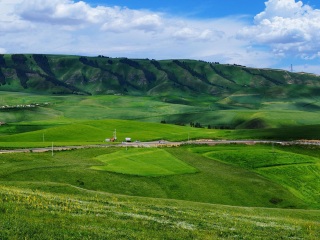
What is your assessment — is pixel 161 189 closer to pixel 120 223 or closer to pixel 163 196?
pixel 163 196

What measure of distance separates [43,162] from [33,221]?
70.3m

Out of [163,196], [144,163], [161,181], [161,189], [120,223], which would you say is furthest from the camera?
[144,163]

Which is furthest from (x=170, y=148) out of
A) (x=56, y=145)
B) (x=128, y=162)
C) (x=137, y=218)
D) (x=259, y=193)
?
(x=137, y=218)

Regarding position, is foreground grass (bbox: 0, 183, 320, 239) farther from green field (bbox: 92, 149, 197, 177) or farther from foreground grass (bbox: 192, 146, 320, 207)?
foreground grass (bbox: 192, 146, 320, 207)

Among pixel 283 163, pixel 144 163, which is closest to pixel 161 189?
pixel 144 163

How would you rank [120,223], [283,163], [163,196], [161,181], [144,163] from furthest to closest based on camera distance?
[283,163] → [144,163] → [161,181] → [163,196] → [120,223]

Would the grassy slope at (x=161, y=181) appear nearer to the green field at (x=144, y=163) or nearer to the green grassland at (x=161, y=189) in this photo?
the green grassland at (x=161, y=189)

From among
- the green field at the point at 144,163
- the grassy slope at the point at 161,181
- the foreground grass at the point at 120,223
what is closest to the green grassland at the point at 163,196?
Result: the foreground grass at the point at 120,223

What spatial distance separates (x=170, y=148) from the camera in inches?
5369

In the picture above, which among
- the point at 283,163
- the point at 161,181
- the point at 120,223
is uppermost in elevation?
the point at 120,223

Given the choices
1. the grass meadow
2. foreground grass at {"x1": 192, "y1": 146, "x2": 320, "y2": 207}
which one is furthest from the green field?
foreground grass at {"x1": 192, "y1": 146, "x2": 320, "y2": 207}

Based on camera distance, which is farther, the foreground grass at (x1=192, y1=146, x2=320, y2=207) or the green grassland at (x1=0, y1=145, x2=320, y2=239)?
the foreground grass at (x1=192, y1=146, x2=320, y2=207)

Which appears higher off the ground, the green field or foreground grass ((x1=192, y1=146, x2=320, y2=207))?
the green field

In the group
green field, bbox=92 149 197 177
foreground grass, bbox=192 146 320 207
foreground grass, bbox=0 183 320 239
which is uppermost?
foreground grass, bbox=0 183 320 239
